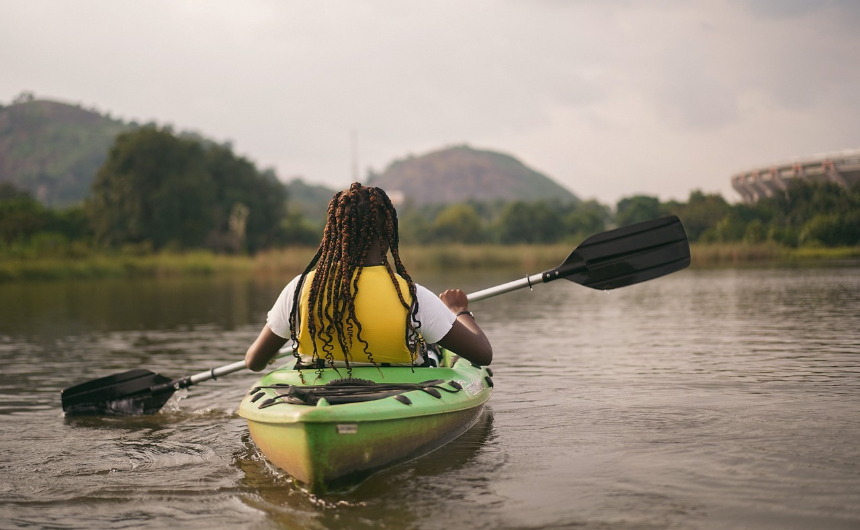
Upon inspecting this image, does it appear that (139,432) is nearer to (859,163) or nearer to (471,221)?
(859,163)

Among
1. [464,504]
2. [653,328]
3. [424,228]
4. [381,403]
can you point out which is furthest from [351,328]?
[424,228]

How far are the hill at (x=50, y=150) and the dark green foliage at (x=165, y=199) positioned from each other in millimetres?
77400

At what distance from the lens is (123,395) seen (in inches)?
259

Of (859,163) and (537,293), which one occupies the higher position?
(859,163)

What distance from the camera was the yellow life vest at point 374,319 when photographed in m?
4.13

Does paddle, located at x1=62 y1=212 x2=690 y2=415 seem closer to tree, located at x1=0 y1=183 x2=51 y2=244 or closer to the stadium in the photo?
the stadium

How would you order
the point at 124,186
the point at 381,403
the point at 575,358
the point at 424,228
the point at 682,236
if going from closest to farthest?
the point at 381,403
the point at 682,236
the point at 575,358
the point at 124,186
the point at 424,228

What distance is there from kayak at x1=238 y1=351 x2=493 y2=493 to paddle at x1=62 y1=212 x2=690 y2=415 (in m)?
1.90

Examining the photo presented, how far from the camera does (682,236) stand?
20.9 ft

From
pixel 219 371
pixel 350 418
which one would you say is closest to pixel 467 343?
pixel 350 418

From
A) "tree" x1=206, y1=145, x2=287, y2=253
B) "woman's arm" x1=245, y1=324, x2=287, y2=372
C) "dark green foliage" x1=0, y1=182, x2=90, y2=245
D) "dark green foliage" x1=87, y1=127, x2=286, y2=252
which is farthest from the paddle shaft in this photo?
"tree" x1=206, y1=145, x2=287, y2=253

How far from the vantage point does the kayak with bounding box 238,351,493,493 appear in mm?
3715

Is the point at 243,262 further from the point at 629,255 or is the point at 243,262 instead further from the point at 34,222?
the point at 629,255

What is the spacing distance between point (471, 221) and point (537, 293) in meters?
47.4
